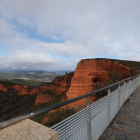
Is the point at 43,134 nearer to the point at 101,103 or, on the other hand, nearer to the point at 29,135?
the point at 29,135

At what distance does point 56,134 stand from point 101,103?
173 cm

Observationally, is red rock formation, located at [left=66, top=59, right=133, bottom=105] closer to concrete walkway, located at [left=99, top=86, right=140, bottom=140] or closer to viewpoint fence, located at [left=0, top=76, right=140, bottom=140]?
concrete walkway, located at [left=99, top=86, right=140, bottom=140]

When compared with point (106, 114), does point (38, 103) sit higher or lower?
lower

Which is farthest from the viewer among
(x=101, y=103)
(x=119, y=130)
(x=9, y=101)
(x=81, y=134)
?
(x=9, y=101)

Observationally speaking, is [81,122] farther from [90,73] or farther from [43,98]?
[43,98]

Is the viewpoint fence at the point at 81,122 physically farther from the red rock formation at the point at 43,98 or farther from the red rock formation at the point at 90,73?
the red rock formation at the point at 43,98

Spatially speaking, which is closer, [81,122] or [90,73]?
[81,122]

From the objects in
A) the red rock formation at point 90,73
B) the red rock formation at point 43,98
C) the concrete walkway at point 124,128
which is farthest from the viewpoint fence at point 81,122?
the red rock formation at point 43,98

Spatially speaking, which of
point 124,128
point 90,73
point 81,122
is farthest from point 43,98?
point 81,122

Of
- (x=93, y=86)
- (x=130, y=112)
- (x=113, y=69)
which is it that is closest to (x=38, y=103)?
(x=93, y=86)

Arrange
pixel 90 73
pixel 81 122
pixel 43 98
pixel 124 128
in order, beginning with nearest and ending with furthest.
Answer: pixel 81 122, pixel 124 128, pixel 90 73, pixel 43 98

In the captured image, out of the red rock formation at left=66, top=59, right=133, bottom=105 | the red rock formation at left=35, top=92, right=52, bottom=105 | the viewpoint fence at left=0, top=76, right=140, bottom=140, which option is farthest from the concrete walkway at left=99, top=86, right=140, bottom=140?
the red rock formation at left=35, top=92, right=52, bottom=105

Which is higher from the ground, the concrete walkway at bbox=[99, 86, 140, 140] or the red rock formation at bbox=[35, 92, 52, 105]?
the concrete walkway at bbox=[99, 86, 140, 140]

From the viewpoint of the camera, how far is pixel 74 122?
1484mm
